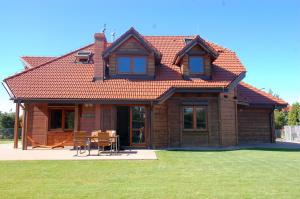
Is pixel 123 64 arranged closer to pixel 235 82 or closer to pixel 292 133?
pixel 235 82

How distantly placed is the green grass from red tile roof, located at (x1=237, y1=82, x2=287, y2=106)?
373 inches

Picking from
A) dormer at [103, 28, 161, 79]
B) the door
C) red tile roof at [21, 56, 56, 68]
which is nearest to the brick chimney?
dormer at [103, 28, 161, 79]

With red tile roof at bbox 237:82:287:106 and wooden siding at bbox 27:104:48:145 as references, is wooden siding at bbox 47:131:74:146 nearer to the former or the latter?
wooden siding at bbox 27:104:48:145

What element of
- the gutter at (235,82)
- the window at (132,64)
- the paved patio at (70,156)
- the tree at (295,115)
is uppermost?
the window at (132,64)

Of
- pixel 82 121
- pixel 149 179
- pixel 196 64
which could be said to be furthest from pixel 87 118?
pixel 149 179

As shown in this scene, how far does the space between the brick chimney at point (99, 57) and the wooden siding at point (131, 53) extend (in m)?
0.55

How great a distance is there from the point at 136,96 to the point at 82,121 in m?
3.27

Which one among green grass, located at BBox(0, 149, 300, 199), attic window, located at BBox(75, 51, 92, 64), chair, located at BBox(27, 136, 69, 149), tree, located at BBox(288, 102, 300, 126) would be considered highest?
attic window, located at BBox(75, 51, 92, 64)

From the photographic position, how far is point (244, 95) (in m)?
20.0

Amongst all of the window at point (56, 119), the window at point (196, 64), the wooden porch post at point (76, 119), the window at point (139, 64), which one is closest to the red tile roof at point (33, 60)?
the window at point (56, 119)

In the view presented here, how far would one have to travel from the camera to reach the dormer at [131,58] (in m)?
17.3

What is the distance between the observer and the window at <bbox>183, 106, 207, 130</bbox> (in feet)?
55.0

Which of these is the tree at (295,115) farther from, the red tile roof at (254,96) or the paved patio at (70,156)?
the paved patio at (70,156)

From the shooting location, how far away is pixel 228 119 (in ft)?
56.0
